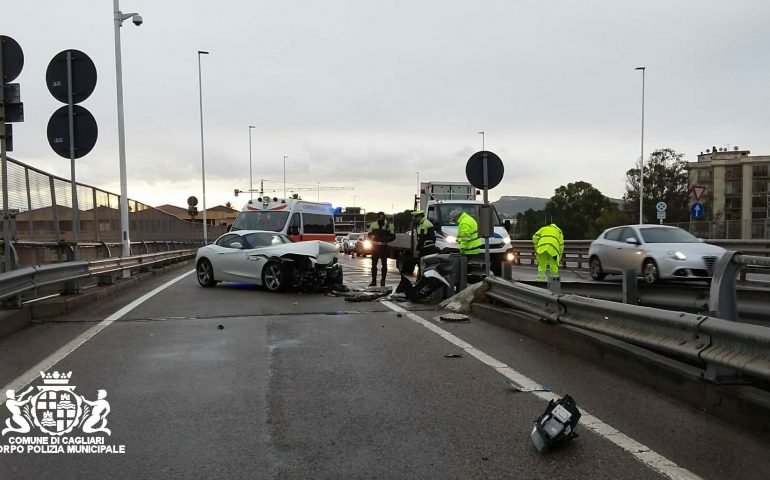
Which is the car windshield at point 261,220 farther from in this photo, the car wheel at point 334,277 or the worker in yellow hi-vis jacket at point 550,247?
the worker in yellow hi-vis jacket at point 550,247

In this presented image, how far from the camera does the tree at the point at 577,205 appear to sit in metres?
87.6

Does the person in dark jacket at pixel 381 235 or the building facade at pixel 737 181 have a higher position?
the building facade at pixel 737 181

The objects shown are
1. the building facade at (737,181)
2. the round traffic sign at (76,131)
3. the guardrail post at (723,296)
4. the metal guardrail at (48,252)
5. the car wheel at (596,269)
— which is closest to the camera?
the guardrail post at (723,296)

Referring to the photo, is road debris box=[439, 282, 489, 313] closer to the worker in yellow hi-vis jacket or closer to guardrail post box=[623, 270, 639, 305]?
the worker in yellow hi-vis jacket

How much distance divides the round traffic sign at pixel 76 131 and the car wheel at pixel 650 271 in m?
11.7

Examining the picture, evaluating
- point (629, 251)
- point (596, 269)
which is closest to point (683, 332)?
point (629, 251)

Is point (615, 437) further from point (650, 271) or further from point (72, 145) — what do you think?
point (650, 271)

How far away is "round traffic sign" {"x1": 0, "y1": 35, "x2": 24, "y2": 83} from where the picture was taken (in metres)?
8.50

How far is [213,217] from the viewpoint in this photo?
118m

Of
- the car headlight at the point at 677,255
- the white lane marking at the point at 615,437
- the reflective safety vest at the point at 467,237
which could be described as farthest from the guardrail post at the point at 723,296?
the car headlight at the point at 677,255

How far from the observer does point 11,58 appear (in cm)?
856

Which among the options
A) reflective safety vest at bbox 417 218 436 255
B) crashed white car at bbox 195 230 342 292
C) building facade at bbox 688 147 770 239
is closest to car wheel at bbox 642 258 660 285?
reflective safety vest at bbox 417 218 436 255

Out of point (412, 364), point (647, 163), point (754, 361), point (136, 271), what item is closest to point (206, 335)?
point (412, 364)

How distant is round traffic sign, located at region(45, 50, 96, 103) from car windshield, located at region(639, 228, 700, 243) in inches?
479
